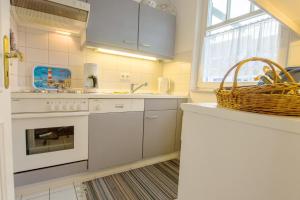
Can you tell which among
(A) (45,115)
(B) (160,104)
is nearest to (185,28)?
(B) (160,104)

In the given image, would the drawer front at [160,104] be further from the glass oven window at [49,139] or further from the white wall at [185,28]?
the glass oven window at [49,139]

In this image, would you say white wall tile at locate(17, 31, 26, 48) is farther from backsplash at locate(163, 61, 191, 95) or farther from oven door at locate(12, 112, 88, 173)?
backsplash at locate(163, 61, 191, 95)

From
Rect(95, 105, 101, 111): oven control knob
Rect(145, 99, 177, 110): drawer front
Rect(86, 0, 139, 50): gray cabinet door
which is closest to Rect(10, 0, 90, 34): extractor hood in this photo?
Rect(86, 0, 139, 50): gray cabinet door

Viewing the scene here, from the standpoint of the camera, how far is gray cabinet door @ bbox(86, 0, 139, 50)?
5.32ft

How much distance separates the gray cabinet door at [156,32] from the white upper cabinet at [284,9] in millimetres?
1449

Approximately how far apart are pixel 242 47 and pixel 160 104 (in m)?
1.07

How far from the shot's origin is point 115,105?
156cm

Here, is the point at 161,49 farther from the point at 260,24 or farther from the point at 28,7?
the point at 28,7

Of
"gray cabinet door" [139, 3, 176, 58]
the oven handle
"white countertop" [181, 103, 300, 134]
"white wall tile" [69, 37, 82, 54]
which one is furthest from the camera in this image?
"gray cabinet door" [139, 3, 176, 58]

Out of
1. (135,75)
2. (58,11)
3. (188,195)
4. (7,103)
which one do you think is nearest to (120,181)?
(188,195)

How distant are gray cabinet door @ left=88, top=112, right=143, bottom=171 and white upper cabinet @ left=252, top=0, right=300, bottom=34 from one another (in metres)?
1.33

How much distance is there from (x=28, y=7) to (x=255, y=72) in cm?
213

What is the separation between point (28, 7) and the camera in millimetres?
1293

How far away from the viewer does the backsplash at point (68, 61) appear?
5.14 feet
